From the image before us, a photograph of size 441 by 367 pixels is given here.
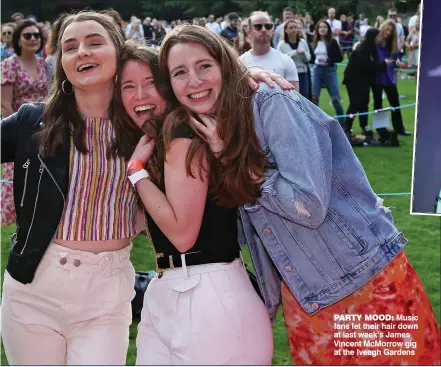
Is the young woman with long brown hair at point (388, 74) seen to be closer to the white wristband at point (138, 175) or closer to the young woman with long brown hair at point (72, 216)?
the young woman with long brown hair at point (72, 216)

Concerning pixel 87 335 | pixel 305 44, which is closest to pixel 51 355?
pixel 87 335

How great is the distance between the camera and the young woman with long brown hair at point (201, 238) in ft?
6.43

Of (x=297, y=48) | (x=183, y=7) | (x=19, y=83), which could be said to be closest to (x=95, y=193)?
(x=19, y=83)

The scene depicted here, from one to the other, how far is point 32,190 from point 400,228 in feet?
13.8

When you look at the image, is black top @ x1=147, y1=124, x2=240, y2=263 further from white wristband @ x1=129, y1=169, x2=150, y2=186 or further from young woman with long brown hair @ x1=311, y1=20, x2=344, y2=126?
young woman with long brown hair @ x1=311, y1=20, x2=344, y2=126

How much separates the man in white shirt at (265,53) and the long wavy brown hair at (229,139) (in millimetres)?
4120

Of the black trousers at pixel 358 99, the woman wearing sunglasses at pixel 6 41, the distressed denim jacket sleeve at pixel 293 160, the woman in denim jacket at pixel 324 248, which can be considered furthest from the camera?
the woman wearing sunglasses at pixel 6 41

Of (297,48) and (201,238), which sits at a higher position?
(201,238)

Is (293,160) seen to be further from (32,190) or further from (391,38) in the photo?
(391,38)

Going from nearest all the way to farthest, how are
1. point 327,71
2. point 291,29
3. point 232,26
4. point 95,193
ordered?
point 95,193
point 291,29
point 327,71
point 232,26

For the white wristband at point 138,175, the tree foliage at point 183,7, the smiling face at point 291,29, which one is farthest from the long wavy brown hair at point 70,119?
the tree foliage at point 183,7

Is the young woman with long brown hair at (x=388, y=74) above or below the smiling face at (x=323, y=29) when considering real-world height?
below

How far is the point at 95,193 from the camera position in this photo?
7.36 feet

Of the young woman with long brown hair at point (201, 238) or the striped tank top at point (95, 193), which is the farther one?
the striped tank top at point (95, 193)
